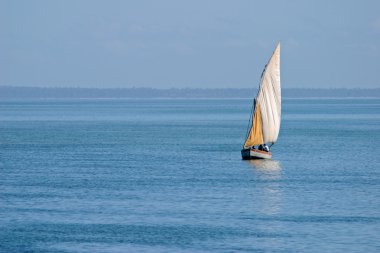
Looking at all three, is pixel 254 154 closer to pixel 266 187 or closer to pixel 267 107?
pixel 267 107

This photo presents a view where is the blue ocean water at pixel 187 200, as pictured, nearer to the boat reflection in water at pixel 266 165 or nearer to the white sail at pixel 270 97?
the boat reflection in water at pixel 266 165

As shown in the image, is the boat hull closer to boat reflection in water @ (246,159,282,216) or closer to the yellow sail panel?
boat reflection in water @ (246,159,282,216)

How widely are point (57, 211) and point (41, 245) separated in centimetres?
926

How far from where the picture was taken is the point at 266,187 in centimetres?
6356

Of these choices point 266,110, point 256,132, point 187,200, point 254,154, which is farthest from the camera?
point 266,110

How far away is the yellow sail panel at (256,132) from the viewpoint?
268 feet

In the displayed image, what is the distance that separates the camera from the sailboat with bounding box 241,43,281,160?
268 ft

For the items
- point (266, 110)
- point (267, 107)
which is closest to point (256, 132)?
point (266, 110)

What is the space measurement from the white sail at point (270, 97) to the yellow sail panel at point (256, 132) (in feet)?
1.18

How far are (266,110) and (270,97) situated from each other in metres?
1.14

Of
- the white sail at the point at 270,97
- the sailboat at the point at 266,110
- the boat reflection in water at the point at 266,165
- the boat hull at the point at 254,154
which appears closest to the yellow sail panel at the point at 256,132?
the sailboat at the point at 266,110

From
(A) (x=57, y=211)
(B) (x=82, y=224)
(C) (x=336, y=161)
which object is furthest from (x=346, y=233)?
(C) (x=336, y=161)

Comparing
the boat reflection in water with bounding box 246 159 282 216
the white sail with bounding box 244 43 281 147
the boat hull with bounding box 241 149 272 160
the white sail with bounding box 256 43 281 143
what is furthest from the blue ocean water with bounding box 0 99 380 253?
the white sail with bounding box 256 43 281 143

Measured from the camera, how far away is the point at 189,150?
97750mm
